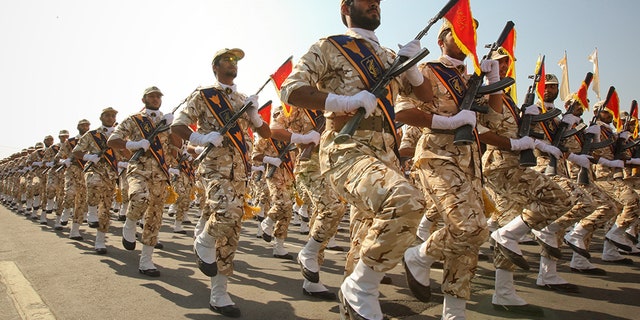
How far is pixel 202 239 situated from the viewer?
453cm

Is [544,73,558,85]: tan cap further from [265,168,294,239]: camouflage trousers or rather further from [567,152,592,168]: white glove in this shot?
[265,168,294,239]: camouflage trousers

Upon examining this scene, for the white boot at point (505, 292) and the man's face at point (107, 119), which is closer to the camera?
the white boot at point (505, 292)

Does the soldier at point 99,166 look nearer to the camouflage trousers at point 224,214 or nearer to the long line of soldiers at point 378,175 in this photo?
the long line of soldiers at point 378,175

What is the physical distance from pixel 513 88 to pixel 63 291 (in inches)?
240

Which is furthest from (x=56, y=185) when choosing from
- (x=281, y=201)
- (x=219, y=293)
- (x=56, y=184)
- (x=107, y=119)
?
(x=219, y=293)

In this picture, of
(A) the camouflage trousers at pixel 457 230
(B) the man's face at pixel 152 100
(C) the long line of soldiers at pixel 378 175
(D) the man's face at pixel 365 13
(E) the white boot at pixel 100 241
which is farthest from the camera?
(E) the white boot at pixel 100 241

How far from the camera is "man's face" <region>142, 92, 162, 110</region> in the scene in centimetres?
744

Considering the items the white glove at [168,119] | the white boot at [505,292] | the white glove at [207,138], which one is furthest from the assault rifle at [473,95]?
the white glove at [168,119]

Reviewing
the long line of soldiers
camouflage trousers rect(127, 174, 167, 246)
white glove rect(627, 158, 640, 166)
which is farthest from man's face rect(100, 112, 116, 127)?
white glove rect(627, 158, 640, 166)

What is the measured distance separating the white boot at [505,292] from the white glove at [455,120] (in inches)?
64.6

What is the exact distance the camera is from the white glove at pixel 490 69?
4.56 metres

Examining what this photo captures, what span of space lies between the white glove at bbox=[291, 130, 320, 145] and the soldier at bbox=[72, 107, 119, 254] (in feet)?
14.2

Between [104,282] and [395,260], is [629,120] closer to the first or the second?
[395,260]

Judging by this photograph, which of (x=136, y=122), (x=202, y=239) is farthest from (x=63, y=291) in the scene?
(x=136, y=122)
